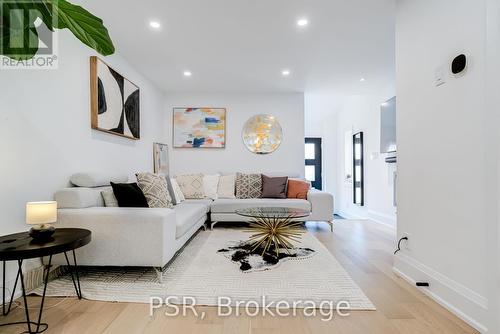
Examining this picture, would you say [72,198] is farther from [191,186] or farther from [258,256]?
[191,186]

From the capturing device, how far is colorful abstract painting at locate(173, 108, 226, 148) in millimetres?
5090

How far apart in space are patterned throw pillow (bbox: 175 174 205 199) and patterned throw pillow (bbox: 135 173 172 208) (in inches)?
52.9

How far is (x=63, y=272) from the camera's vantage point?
233 centimetres

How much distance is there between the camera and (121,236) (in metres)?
2.10

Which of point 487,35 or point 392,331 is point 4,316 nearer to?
point 392,331

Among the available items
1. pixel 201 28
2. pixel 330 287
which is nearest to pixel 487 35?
pixel 330 287

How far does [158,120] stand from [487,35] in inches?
180

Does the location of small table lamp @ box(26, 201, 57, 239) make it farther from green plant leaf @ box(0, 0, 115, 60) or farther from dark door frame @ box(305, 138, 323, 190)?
dark door frame @ box(305, 138, 323, 190)

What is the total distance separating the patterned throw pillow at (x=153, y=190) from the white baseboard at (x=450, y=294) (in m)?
2.45

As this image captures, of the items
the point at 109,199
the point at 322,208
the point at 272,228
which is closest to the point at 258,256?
the point at 272,228

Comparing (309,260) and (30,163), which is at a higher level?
(30,163)

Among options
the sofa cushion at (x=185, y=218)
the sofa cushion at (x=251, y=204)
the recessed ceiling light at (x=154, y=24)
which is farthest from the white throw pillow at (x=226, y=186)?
the recessed ceiling light at (x=154, y=24)

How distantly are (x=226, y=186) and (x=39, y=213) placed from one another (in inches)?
121

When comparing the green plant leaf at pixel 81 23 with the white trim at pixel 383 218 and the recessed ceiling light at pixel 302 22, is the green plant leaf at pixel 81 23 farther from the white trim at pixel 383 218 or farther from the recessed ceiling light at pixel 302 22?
the white trim at pixel 383 218
